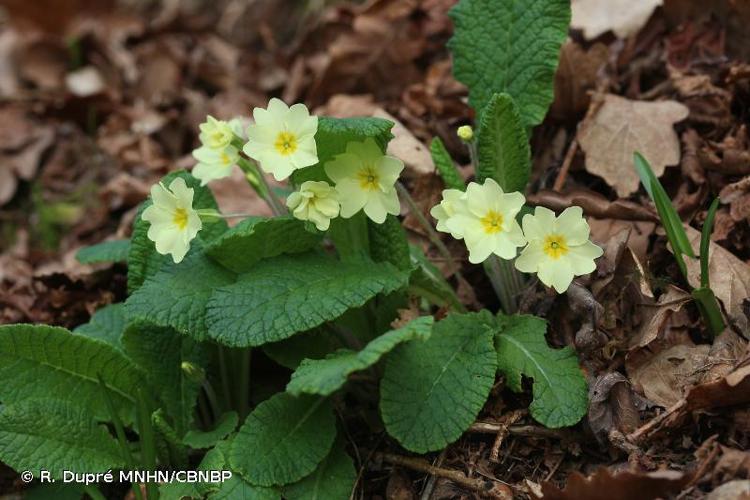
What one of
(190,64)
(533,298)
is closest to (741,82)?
(533,298)

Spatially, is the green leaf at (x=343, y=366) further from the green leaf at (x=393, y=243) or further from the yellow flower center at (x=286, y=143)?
the yellow flower center at (x=286, y=143)

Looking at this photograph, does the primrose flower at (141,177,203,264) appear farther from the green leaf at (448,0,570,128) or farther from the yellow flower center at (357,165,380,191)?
the green leaf at (448,0,570,128)

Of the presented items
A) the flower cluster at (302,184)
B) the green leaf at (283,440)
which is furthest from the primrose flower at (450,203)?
the green leaf at (283,440)

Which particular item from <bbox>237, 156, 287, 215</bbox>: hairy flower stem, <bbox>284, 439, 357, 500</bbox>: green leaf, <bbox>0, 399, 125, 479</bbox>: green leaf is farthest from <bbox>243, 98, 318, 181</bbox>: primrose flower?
<bbox>0, 399, 125, 479</bbox>: green leaf

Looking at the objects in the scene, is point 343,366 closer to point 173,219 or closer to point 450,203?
point 450,203

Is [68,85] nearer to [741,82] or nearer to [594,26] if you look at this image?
[594,26]

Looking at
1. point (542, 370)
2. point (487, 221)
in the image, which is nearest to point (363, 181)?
point (487, 221)
